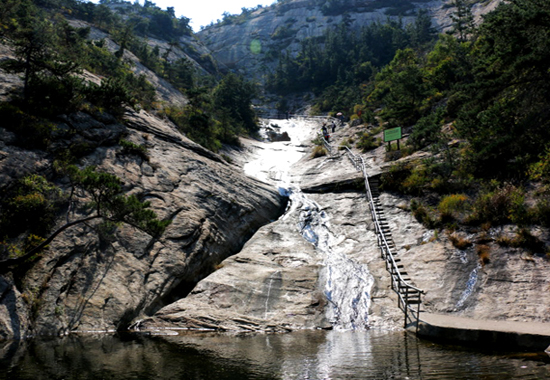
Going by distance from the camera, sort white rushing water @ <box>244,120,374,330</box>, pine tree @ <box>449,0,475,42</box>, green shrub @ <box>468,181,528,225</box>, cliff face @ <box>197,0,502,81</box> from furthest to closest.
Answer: cliff face @ <box>197,0,502,81</box> < pine tree @ <box>449,0,475,42</box> < green shrub @ <box>468,181,528,225</box> < white rushing water @ <box>244,120,374,330</box>

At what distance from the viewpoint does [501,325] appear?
11.8 metres

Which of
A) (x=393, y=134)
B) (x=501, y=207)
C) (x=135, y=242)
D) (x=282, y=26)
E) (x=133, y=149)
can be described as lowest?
(x=135, y=242)

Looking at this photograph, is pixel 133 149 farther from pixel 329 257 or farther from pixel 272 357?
pixel 272 357

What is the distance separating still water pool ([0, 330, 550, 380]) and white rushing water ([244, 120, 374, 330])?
2.55 metres

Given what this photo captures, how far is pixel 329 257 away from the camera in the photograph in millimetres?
19406

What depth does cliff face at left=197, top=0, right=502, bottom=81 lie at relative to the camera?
124 metres

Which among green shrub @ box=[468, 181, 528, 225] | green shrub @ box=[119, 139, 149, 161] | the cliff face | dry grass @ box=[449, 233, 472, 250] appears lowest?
dry grass @ box=[449, 233, 472, 250]

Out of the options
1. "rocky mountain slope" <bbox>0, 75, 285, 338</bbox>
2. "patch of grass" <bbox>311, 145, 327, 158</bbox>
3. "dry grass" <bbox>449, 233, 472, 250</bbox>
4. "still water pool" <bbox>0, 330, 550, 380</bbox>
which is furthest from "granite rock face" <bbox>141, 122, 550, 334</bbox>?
"patch of grass" <bbox>311, 145, 327, 158</bbox>

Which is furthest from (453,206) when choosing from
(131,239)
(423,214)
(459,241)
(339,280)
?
(131,239)

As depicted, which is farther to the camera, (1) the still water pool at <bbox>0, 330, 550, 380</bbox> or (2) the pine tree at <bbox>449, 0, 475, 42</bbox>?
(2) the pine tree at <bbox>449, 0, 475, 42</bbox>

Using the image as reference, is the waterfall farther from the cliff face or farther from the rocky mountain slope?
the cliff face

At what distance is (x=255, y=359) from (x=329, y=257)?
32.9 ft

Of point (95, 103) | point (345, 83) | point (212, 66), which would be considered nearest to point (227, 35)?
point (212, 66)

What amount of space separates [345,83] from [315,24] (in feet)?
210
